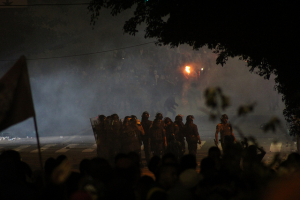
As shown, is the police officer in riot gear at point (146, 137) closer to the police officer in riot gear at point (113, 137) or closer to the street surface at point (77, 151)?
the street surface at point (77, 151)

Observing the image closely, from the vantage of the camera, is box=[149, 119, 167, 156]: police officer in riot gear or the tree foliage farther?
box=[149, 119, 167, 156]: police officer in riot gear

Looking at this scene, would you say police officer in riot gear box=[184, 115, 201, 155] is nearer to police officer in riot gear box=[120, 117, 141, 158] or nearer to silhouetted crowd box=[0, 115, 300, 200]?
police officer in riot gear box=[120, 117, 141, 158]

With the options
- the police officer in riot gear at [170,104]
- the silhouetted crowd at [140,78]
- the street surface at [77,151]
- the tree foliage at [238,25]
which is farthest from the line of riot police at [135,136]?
the police officer in riot gear at [170,104]

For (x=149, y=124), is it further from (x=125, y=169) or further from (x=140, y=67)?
(x=140, y=67)

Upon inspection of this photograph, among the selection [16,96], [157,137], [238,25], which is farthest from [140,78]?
[16,96]

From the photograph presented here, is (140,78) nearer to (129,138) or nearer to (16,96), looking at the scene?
(129,138)

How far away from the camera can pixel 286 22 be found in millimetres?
7320

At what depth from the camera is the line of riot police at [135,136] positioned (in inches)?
451

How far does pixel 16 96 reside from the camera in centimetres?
446

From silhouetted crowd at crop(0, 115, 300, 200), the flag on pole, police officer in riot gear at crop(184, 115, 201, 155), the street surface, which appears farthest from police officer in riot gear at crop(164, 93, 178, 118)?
the flag on pole

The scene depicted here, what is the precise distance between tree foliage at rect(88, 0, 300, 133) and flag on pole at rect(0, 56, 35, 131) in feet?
15.7

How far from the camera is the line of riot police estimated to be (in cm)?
1145

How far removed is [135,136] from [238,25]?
206 inches

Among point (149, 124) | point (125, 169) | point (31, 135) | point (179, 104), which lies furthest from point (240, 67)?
point (125, 169)
